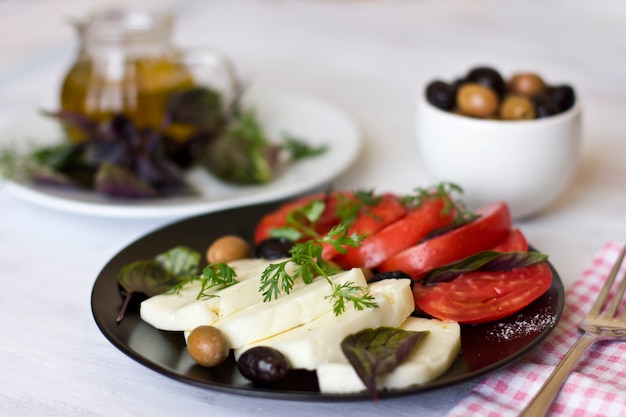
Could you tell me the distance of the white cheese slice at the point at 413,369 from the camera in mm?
1120

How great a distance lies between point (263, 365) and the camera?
3.73ft

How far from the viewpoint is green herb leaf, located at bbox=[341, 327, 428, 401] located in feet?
3.63

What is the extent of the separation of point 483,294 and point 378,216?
12.0 inches

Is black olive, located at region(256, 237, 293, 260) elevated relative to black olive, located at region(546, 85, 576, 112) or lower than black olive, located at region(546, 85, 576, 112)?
lower

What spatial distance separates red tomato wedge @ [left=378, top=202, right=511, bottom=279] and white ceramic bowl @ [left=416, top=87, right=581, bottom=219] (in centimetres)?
31

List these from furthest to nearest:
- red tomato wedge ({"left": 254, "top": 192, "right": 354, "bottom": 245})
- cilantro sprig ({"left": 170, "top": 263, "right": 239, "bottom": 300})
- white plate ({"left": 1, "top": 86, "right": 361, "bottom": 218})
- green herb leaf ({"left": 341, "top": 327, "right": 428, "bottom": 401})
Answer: white plate ({"left": 1, "top": 86, "right": 361, "bottom": 218})
red tomato wedge ({"left": 254, "top": 192, "right": 354, "bottom": 245})
cilantro sprig ({"left": 170, "top": 263, "right": 239, "bottom": 300})
green herb leaf ({"left": 341, "top": 327, "right": 428, "bottom": 401})

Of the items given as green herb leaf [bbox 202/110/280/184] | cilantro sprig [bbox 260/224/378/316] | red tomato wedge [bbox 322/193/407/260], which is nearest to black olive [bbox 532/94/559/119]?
red tomato wedge [bbox 322/193/407/260]

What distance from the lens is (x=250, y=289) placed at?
1.31m

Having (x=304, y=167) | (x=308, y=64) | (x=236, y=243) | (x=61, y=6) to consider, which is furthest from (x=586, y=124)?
(x=61, y=6)

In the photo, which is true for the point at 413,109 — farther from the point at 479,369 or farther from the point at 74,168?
the point at 479,369

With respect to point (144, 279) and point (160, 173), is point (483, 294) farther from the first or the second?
point (160, 173)

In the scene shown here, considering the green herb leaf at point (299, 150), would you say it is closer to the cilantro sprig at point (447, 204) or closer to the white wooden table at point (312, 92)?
the white wooden table at point (312, 92)

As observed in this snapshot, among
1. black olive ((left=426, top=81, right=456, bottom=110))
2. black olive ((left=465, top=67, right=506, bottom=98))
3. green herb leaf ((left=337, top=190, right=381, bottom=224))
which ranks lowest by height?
green herb leaf ((left=337, top=190, right=381, bottom=224))

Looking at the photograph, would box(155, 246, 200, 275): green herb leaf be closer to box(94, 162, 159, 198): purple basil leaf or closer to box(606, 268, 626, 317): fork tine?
box(94, 162, 159, 198): purple basil leaf
